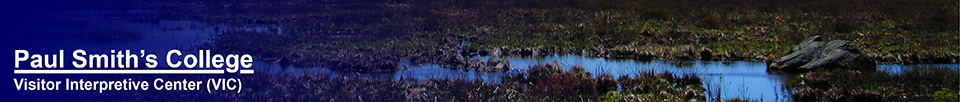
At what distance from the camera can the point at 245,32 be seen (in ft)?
192

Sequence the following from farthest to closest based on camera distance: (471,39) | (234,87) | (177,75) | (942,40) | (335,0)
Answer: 1. (335,0)
2. (471,39)
3. (942,40)
4. (177,75)
5. (234,87)

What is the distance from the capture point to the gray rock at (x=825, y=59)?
3700cm

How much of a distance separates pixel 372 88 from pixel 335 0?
45718 mm

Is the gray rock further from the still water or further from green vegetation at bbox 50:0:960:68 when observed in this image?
green vegetation at bbox 50:0:960:68

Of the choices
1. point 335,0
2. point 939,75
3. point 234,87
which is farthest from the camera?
point 335,0

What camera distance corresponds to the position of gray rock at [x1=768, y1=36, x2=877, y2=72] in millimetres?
37000

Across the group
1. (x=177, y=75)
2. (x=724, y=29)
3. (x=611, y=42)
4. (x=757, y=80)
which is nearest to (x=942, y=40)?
(x=724, y=29)

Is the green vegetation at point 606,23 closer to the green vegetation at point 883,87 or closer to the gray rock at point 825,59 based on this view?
the gray rock at point 825,59

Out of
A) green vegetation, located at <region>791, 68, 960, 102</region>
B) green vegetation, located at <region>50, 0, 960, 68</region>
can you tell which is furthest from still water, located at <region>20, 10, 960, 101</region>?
green vegetation, located at <region>50, 0, 960, 68</region>

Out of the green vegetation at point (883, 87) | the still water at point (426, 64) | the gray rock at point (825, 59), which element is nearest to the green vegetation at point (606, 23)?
the still water at point (426, 64)

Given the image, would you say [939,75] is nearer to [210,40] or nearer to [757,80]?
[757,80]

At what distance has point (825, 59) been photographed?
123 feet

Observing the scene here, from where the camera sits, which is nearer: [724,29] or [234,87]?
[234,87]

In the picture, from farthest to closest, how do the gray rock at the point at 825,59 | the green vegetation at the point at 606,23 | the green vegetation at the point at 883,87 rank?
the green vegetation at the point at 606,23 < the gray rock at the point at 825,59 < the green vegetation at the point at 883,87
